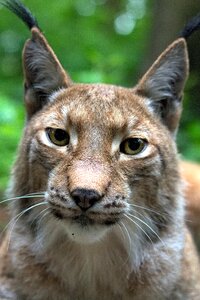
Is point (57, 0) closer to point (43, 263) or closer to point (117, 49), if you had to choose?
point (117, 49)

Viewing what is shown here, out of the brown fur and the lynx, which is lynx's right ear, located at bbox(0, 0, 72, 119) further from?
the brown fur

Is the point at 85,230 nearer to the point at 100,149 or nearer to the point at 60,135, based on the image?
the point at 100,149

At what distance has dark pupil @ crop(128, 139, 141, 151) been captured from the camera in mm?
3590

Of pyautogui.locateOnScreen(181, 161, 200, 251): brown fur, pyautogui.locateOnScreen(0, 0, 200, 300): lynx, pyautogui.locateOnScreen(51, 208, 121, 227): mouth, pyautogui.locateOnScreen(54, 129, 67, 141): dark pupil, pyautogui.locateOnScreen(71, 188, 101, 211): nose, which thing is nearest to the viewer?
pyautogui.locateOnScreen(71, 188, 101, 211): nose

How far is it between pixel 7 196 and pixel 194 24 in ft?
4.65

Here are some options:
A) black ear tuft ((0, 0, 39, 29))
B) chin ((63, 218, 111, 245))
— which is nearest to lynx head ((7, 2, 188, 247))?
chin ((63, 218, 111, 245))

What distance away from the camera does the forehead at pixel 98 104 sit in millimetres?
3561

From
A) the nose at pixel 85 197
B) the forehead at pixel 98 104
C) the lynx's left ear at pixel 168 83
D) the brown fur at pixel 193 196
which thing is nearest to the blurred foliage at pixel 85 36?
the brown fur at pixel 193 196

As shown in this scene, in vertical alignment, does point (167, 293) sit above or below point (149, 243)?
below

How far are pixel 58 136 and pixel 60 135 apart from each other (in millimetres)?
17

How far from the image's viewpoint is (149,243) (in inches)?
150

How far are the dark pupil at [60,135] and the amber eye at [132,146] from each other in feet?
0.97

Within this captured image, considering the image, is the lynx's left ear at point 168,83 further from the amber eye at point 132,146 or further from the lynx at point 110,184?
the amber eye at point 132,146

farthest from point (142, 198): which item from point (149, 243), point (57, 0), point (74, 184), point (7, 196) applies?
point (57, 0)
